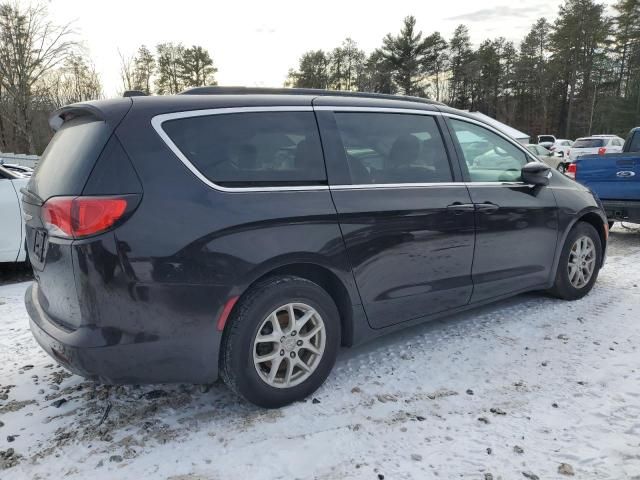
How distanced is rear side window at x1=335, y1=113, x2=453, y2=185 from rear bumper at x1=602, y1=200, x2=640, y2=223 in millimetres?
4935

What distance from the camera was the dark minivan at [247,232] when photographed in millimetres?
2283

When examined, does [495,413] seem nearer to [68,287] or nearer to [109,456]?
[109,456]

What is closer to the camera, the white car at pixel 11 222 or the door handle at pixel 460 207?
the door handle at pixel 460 207

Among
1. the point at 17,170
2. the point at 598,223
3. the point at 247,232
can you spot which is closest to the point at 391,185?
the point at 247,232

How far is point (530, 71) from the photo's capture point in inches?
2064

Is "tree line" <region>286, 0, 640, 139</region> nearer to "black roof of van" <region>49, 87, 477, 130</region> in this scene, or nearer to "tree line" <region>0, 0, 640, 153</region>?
"tree line" <region>0, 0, 640, 153</region>

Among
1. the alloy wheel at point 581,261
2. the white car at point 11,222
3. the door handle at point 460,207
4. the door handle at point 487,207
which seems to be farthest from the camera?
the white car at point 11,222

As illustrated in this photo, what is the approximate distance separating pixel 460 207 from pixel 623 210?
4.98 meters

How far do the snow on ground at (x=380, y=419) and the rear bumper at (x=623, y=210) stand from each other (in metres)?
4.03

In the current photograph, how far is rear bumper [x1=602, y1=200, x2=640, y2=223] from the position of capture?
6938 millimetres

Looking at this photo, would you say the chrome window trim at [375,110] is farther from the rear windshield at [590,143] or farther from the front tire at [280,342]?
the rear windshield at [590,143]

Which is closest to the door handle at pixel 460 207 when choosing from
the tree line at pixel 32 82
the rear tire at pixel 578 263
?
the rear tire at pixel 578 263

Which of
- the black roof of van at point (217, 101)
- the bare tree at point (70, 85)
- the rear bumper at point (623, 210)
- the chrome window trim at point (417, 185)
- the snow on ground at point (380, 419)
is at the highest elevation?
the bare tree at point (70, 85)

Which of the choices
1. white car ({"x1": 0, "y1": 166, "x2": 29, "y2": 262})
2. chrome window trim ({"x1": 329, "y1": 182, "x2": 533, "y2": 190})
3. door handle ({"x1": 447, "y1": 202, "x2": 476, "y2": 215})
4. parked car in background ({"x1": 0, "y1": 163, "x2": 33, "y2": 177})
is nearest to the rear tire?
chrome window trim ({"x1": 329, "y1": 182, "x2": 533, "y2": 190})
